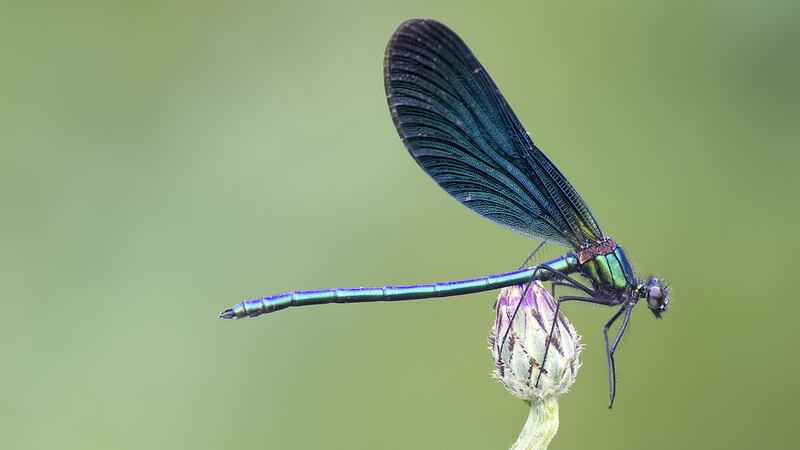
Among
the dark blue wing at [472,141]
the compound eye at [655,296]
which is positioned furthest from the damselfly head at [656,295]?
the dark blue wing at [472,141]

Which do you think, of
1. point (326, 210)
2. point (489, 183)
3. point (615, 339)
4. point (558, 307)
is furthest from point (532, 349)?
point (326, 210)

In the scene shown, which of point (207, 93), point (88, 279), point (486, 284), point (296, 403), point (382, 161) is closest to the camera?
point (486, 284)

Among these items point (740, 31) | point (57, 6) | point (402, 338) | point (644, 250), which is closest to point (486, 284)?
point (402, 338)

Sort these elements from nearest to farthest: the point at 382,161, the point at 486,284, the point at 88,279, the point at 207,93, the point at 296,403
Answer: the point at 486,284
the point at 296,403
the point at 88,279
the point at 382,161
the point at 207,93

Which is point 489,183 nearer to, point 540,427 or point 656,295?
point 656,295

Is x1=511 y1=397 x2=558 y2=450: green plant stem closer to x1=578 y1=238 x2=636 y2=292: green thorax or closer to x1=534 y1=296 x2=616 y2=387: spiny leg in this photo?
x1=534 y1=296 x2=616 y2=387: spiny leg

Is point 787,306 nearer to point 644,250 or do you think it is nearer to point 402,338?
point 644,250
